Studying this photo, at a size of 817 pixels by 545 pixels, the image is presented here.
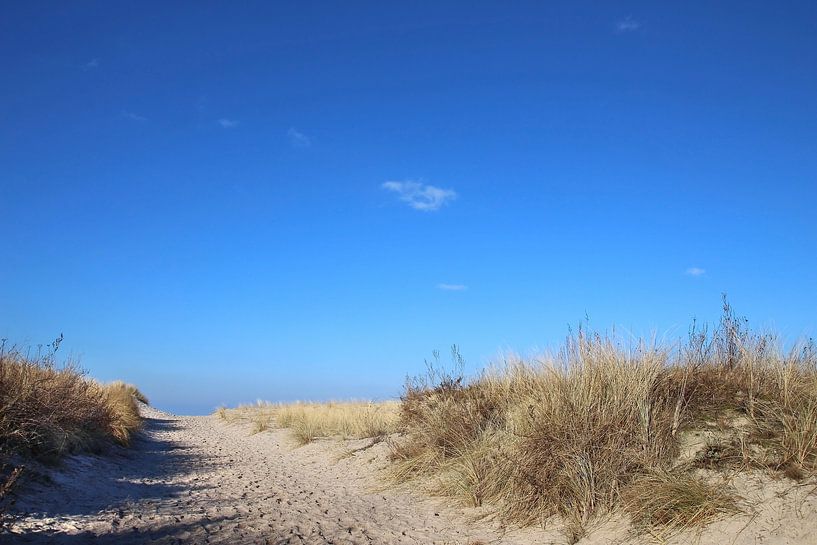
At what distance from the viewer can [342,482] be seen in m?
9.57

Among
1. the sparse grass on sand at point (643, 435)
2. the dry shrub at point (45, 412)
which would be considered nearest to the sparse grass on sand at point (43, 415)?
the dry shrub at point (45, 412)

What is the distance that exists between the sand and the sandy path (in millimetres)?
13

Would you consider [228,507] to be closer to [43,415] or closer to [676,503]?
[43,415]

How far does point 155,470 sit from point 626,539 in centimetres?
835

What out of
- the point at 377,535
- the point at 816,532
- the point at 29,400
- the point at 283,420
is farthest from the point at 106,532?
the point at 283,420

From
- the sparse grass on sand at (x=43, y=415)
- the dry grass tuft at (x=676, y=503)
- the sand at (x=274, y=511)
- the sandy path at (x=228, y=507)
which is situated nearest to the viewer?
the sand at (x=274, y=511)

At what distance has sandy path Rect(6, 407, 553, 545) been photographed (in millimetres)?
5160

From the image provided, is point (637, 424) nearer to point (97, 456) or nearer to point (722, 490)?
point (722, 490)

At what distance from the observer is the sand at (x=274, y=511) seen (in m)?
4.57

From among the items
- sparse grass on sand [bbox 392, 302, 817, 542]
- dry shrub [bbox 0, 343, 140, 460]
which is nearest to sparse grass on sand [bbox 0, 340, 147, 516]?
dry shrub [bbox 0, 343, 140, 460]

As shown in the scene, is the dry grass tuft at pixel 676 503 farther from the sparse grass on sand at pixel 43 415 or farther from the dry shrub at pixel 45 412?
the dry shrub at pixel 45 412

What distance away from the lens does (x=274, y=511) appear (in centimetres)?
642

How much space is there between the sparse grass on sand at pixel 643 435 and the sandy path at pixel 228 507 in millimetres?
590

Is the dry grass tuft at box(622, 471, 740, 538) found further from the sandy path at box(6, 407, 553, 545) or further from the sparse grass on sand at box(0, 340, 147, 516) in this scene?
the sparse grass on sand at box(0, 340, 147, 516)
